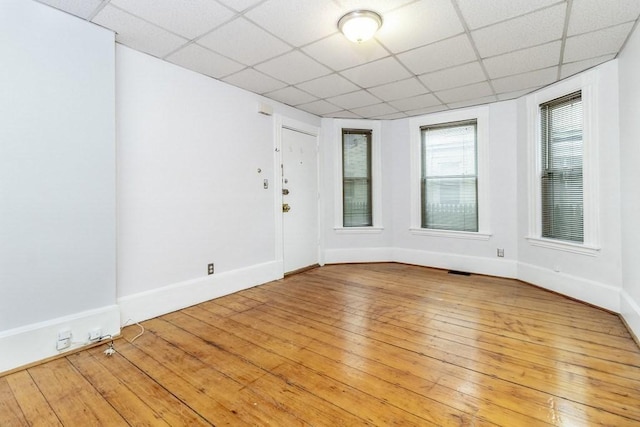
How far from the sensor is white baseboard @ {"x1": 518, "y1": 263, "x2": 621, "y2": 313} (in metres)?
2.84

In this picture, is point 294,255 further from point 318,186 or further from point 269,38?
point 269,38

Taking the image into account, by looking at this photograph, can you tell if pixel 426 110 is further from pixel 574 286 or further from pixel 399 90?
pixel 574 286

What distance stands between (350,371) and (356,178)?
3595mm

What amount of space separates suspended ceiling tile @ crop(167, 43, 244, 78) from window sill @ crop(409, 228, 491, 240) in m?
3.46

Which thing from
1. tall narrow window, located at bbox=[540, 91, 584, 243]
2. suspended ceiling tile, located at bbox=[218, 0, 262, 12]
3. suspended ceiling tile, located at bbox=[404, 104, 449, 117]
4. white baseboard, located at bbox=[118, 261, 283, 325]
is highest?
suspended ceiling tile, located at bbox=[404, 104, 449, 117]

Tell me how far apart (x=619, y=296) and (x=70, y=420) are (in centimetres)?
419

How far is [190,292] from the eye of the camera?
9.90ft

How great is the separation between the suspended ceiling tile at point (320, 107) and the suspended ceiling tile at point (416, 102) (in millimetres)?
829

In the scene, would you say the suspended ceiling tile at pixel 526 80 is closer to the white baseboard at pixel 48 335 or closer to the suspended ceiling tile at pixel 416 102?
the suspended ceiling tile at pixel 416 102

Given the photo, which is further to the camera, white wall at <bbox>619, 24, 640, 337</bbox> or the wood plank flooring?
white wall at <bbox>619, 24, 640, 337</bbox>

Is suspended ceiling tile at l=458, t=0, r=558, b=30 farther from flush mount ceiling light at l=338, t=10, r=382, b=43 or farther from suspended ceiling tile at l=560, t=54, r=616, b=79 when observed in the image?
suspended ceiling tile at l=560, t=54, r=616, b=79

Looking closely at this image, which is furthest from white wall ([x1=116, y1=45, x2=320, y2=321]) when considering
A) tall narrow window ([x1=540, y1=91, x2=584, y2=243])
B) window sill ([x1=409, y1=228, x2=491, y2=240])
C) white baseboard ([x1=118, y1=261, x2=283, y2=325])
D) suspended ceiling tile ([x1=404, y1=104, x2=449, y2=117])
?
tall narrow window ([x1=540, y1=91, x2=584, y2=243])

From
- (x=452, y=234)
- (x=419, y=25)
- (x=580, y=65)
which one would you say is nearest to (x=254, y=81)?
(x=419, y=25)

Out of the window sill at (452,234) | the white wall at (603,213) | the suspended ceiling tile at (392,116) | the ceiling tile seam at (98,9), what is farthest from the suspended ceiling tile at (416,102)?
the ceiling tile seam at (98,9)
